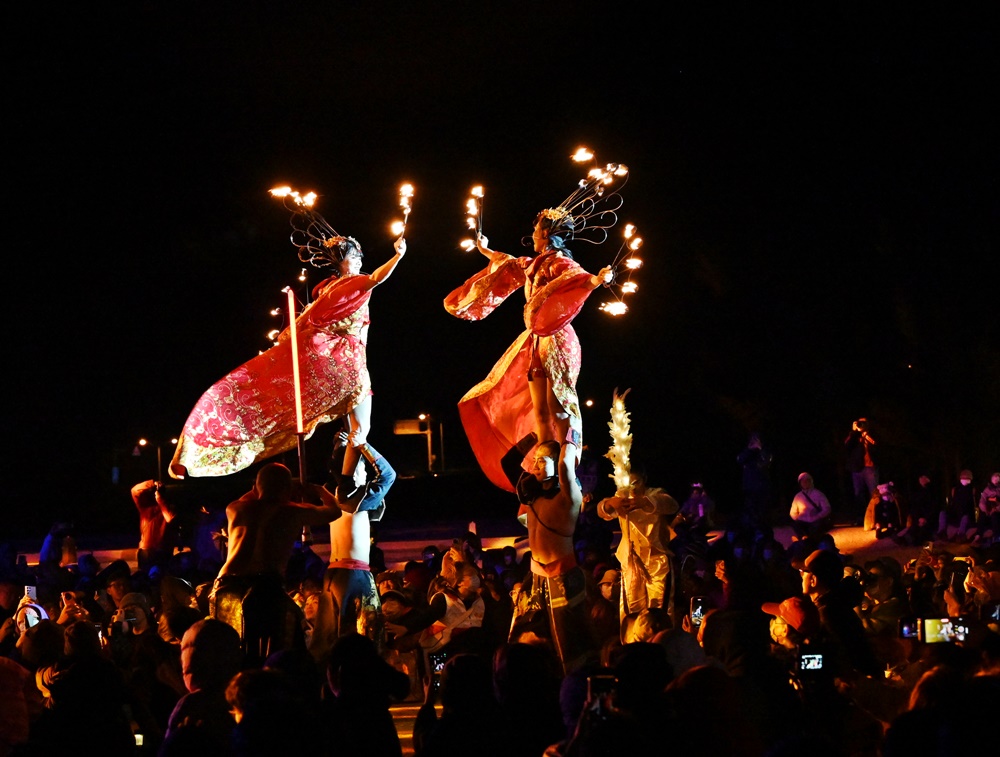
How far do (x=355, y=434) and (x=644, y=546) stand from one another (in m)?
2.32

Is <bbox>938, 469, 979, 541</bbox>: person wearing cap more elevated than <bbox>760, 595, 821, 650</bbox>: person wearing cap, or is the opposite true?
<bbox>938, 469, 979, 541</bbox>: person wearing cap

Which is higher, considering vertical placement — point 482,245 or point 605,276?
point 482,245

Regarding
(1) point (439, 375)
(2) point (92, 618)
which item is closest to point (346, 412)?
(2) point (92, 618)

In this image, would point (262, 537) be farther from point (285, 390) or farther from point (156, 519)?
point (156, 519)

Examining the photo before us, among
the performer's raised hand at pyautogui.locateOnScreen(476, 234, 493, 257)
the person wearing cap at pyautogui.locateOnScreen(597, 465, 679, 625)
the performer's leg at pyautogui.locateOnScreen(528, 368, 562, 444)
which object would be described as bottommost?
the person wearing cap at pyautogui.locateOnScreen(597, 465, 679, 625)

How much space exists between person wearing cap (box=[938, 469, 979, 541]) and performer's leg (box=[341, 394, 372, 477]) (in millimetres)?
9172

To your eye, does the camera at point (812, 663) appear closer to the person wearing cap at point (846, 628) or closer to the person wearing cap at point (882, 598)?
the person wearing cap at point (846, 628)

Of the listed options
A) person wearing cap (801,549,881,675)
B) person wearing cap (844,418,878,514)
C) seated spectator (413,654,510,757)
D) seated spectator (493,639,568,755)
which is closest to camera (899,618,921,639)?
person wearing cap (801,549,881,675)

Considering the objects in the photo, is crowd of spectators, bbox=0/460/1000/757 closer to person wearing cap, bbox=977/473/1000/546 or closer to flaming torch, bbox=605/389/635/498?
flaming torch, bbox=605/389/635/498

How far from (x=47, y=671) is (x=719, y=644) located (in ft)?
10.7

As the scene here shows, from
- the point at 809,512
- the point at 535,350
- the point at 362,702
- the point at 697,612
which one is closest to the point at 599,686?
the point at 362,702

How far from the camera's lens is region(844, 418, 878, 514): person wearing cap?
17.2 m

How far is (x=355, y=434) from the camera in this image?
8.41 metres

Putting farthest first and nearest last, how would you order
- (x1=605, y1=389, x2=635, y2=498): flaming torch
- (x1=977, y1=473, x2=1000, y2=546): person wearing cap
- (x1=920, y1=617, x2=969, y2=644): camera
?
(x1=977, y1=473, x2=1000, y2=546): person wearing cap, (x1=605, y1=389, x2=635, y2=498): flaming torch, (x1=920, y1=617, x2=969, y2=644): camera
